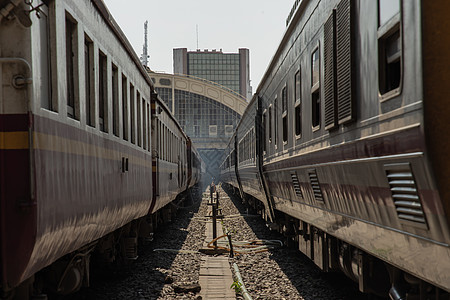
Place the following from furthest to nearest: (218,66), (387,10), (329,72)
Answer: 1. (218,66)
2. (329,72)
3. (387,10)

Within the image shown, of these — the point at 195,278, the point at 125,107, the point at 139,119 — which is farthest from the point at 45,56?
the point at 195,278

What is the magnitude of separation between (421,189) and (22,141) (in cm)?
234

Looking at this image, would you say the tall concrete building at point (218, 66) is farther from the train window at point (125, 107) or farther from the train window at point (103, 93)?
the train window at point (103, 93)

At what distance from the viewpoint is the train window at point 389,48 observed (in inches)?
135

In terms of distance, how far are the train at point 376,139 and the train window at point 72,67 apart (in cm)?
226

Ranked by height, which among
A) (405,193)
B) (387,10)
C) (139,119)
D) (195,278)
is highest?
(387,10)

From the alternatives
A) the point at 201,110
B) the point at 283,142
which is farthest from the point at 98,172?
the point at 201,110

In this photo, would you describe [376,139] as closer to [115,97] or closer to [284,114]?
[115,97]

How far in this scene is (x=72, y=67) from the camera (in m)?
4.75

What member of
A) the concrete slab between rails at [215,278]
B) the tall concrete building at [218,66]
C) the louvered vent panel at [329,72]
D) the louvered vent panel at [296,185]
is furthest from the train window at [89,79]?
the tall concrete building at [218,66]

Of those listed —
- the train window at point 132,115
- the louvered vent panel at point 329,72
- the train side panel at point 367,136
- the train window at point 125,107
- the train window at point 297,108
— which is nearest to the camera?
the train side panel at point 367,136

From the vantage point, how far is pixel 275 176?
31.6ft

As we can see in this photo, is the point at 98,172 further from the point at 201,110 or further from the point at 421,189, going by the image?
the point at 201,110

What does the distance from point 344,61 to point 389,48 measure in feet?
3.16
